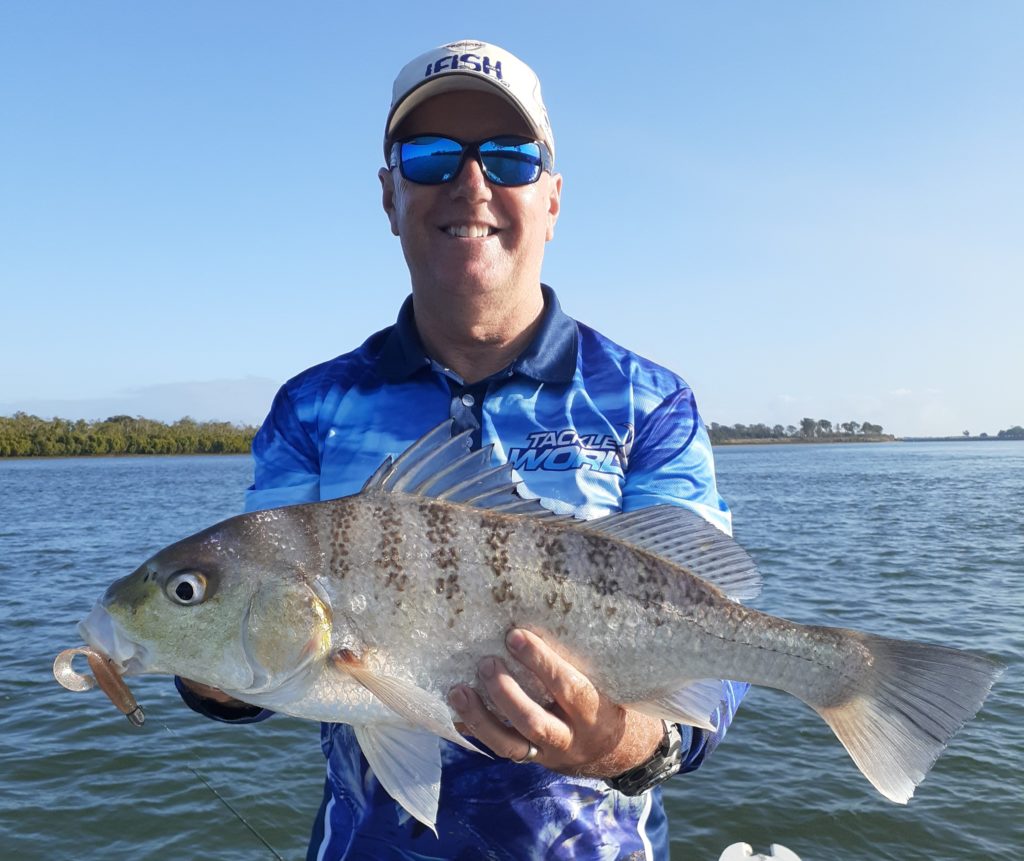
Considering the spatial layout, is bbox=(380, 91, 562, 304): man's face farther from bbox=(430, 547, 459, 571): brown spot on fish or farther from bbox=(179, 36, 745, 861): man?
bbox=(430, 547, 459, 571): brown spot on fish

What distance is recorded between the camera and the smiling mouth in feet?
11.5

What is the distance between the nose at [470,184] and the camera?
3.50m

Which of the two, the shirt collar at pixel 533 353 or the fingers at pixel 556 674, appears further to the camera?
the shirt collar at pixel 533 353

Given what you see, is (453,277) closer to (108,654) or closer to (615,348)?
(615,348)

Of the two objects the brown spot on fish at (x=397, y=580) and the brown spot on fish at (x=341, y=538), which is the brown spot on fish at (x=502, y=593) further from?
the brown spot on fish at (x=341, y=538)

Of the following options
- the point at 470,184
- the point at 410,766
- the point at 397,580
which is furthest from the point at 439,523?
the point at 470,184

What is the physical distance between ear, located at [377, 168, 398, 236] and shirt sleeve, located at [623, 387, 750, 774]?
1.53 meters

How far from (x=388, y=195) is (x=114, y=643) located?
7.56 feet

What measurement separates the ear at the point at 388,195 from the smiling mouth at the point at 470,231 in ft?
1.68

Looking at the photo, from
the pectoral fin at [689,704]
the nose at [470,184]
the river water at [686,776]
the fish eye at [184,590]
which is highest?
the nose at [470,184]

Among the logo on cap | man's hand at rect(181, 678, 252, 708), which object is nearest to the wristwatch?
man's hand at rect(181, 678, 252, 708)

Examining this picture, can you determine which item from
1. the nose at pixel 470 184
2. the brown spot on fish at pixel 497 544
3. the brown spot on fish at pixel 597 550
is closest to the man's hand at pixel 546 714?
the brown spot on fish at pixel 497 544

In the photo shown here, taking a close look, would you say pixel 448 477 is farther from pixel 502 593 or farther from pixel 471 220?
pixel 471 220

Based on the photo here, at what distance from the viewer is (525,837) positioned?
308 cm
